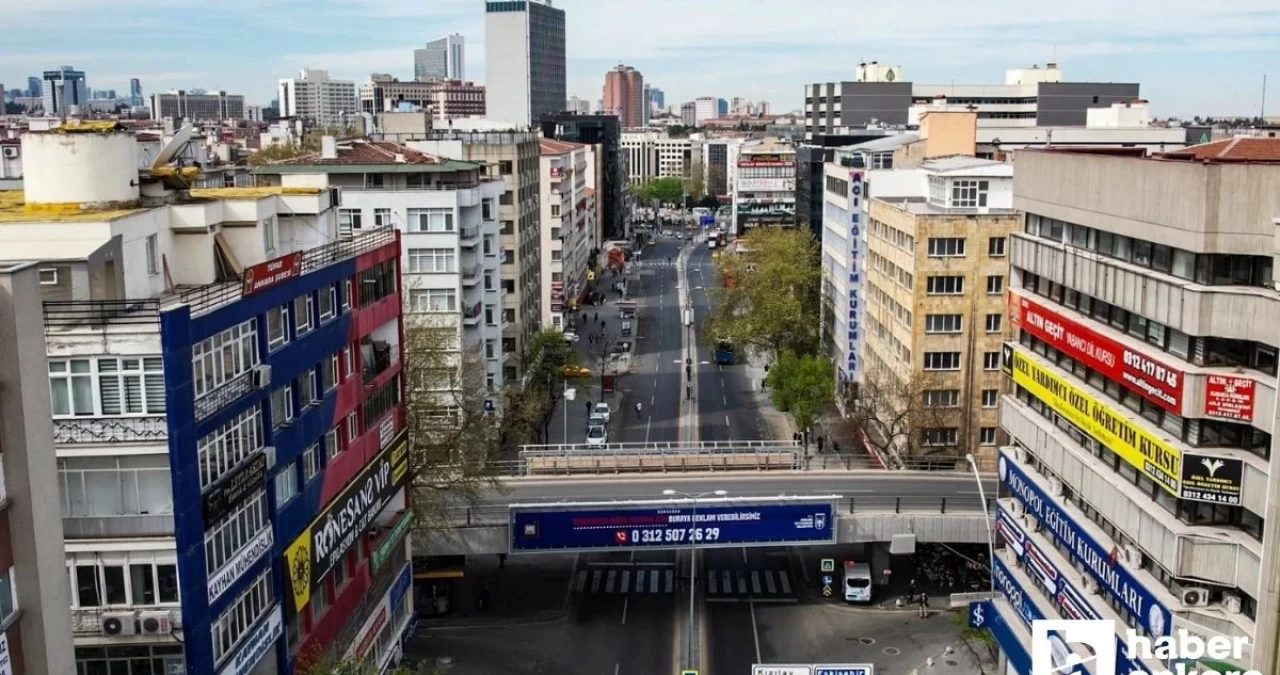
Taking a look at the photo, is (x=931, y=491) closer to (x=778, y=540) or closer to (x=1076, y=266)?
(x=778, y=540)

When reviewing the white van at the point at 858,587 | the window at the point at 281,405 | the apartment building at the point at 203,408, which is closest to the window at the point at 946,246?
the white van at the point at 858,587

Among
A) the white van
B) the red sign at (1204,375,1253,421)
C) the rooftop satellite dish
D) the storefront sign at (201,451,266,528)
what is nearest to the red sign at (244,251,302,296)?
the storefront sign at (201,451,266,528)

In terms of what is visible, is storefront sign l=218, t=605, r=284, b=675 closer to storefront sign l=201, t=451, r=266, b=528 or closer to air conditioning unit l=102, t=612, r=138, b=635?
air conditioning unit l=102, t=612, r=138, b=635

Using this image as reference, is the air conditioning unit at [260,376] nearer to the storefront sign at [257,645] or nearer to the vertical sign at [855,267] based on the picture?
the storefront sign at [257,645]

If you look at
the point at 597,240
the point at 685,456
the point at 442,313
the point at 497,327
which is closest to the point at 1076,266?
the point at 685,456

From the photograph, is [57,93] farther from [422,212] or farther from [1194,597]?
[1194,597]

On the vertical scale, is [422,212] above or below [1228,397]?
above

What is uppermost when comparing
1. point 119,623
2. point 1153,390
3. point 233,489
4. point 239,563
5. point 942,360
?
point 1153,390
